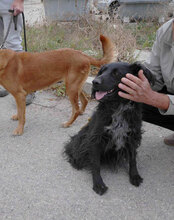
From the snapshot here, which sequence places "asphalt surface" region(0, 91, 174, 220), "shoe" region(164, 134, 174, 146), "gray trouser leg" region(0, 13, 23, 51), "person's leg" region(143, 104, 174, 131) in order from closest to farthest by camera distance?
"asphalt surface" region(0, 91, 174, 220), "person's leg" region(143, 104, 174, 131), "shoe" region(164, 134, 174, 146), "gray trouser leg" region(0, 13, 23, 51)

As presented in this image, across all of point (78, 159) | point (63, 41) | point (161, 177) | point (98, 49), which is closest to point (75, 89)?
point (78, 159)

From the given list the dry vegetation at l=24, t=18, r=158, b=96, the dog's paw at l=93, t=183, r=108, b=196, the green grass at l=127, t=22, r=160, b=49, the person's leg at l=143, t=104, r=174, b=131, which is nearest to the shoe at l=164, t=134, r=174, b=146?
the person's leg at l=143, t=104, r=174, b=131

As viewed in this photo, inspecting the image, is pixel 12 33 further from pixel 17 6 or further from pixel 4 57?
pixel 4 57

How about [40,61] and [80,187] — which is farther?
[40,61]

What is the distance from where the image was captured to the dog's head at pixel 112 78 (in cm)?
182

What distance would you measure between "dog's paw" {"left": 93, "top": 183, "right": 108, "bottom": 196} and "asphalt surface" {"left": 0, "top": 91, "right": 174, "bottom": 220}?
4 cm

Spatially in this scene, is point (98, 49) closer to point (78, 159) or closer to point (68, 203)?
point (78, 159)

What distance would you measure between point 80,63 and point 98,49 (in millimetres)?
2089

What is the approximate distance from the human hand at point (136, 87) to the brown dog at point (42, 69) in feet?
4.45

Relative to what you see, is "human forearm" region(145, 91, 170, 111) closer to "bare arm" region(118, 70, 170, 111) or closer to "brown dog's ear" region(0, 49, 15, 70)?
"bare arm" region(118, 70, 170, 111)

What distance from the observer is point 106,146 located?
7.02 ft

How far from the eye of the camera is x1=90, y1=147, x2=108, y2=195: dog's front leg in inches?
84.2

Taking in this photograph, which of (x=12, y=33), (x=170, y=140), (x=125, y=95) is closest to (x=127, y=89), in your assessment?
(x=125, y=95)

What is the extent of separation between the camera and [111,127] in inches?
80.2
